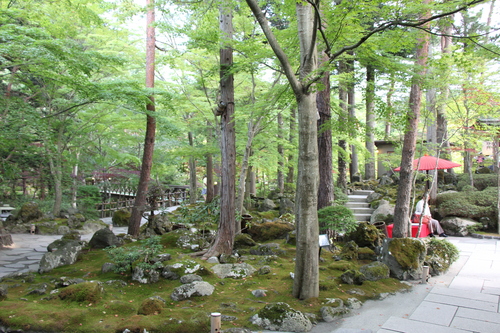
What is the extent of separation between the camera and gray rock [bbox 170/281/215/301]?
16.4ft

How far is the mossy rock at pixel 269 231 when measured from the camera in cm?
908

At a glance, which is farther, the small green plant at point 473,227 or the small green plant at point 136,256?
the small green plant at point 473,227

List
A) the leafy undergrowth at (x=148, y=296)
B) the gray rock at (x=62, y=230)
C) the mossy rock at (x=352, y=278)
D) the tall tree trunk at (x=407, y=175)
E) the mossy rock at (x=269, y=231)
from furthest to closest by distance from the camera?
the gray rock at (x=62, y=230), the mossy rock at (x=269, y=231), the tall tree trunk at (x=407, y=175), the mossy rock at (x=352, y=278), the leafy undergrowth at (x=148, y=296)

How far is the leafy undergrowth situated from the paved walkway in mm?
394

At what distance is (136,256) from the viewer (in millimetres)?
5758

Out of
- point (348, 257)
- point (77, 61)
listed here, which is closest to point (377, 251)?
point (348, 257)

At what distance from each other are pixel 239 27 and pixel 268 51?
3390 millimetres

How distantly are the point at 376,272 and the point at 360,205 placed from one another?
259 inches

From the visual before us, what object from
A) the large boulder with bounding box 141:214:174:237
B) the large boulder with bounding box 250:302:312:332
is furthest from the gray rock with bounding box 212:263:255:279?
the large boulder with bounding box 141:214:174:237

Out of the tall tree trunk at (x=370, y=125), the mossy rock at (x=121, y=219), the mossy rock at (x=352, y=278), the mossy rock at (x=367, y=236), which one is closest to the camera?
the mossy rock at (x=352, y=278)

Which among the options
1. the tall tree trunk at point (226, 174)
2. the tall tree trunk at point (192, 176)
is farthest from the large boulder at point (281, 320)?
the tall tree trunk at point (192, 176)

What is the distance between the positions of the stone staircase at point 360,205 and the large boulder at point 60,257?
810 centimetres

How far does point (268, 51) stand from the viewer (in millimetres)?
6742

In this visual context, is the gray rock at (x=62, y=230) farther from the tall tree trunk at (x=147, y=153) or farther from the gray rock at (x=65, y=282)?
the gray rock at (x=65, y=282)
